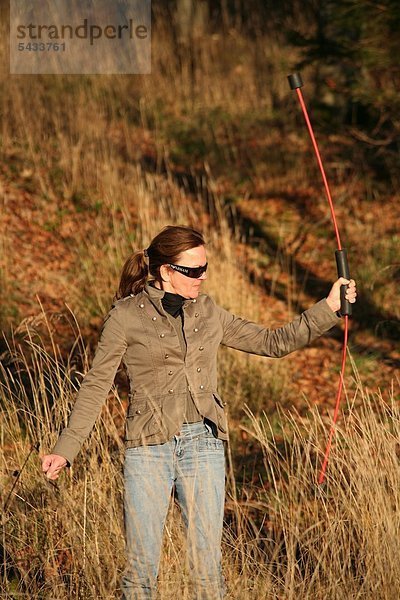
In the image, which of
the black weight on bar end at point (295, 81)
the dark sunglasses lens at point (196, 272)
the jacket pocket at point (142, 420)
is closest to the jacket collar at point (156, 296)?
the dark sunglasses lens at point (196, 272)

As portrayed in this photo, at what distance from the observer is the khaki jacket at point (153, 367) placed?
3389 mm

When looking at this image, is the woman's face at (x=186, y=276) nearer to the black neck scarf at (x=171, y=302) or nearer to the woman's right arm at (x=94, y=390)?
the black neck scarf at (x=171, y=302)

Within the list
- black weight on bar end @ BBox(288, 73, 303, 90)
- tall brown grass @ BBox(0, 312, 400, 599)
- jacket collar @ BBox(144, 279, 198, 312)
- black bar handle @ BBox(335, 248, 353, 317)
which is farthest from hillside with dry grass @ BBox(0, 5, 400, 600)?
black weight on bar end @ BBox(288, 73, 303, 90)

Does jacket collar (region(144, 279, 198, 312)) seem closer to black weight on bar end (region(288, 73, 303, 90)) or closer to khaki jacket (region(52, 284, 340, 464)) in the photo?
khaki jacket (region(52, 284, 340, 464))

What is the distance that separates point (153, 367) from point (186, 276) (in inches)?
13.8

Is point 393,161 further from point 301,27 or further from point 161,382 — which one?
point 161,382

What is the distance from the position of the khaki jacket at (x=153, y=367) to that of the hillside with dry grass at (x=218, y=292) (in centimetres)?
52

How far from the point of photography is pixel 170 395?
11.4 feet

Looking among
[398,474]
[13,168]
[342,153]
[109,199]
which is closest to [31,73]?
[13,168]

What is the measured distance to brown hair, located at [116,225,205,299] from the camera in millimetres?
3510

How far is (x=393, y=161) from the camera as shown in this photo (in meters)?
10.7

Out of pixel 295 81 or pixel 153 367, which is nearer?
pixel 153 367

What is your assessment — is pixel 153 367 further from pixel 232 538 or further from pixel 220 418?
pixel 232 538

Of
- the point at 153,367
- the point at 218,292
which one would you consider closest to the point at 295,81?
the point at 153,367
